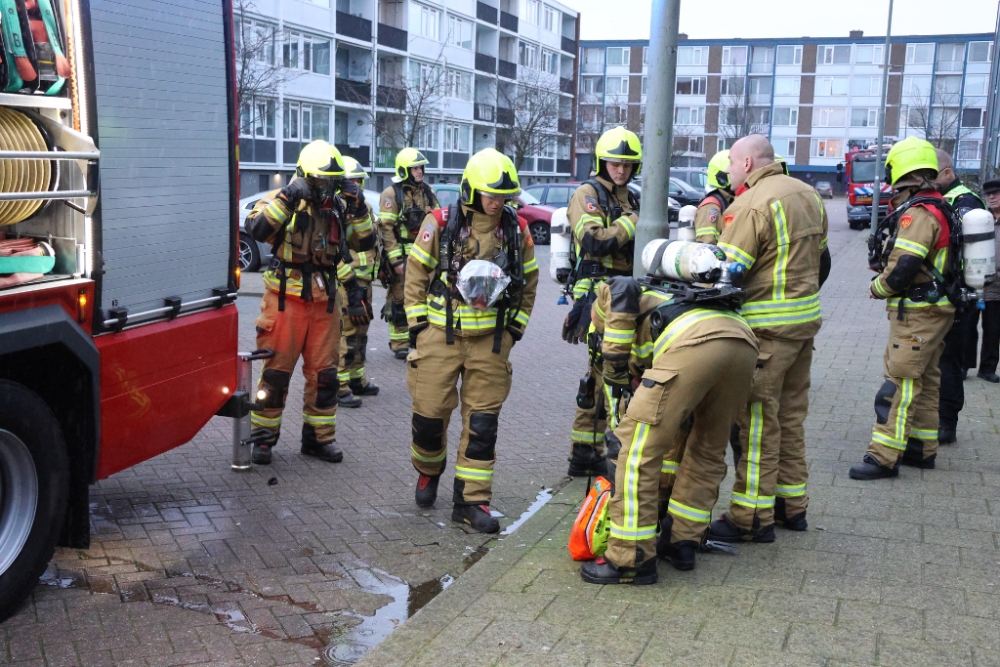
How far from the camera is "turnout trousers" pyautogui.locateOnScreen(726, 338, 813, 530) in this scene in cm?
505

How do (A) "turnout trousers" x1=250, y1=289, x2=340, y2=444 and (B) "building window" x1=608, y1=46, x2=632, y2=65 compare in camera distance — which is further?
(B) "building window" x1=608, y1=46, x2=632, y2=65

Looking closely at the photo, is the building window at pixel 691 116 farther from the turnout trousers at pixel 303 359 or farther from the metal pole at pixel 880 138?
the turnout trousers at pixel 303 359

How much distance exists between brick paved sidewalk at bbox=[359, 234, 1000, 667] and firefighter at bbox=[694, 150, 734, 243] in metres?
1.87

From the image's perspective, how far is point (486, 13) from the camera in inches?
2383

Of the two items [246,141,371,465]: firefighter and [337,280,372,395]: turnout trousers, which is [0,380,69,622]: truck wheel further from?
[337,280,372,395]: turnout trousers

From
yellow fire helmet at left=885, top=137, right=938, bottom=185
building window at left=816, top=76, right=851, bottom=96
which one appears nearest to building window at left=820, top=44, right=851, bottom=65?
building window at left=816, top=76, right=851, bottom=96

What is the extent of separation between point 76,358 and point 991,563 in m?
4.16

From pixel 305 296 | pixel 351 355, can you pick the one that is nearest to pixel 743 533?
pixel 305 296

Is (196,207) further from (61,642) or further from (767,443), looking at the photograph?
(767,443)

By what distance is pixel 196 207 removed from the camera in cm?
502

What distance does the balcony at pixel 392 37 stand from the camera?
50531 millimetres

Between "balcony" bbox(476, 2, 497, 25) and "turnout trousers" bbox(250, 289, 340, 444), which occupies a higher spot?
"balcony" bbox(476, 2, 497, 25)

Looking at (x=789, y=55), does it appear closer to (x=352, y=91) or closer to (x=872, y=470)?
(x=352, y=91)

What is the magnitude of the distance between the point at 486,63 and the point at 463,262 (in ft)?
189
